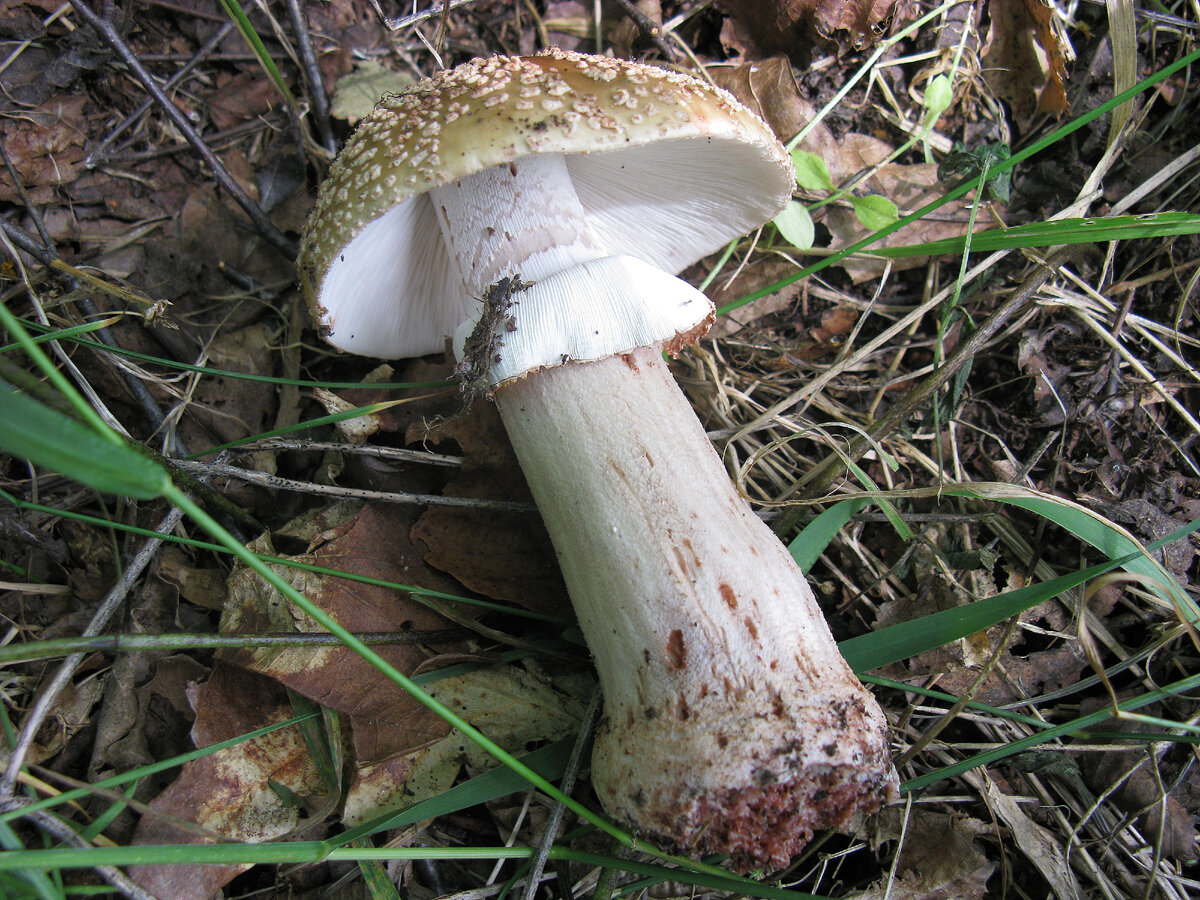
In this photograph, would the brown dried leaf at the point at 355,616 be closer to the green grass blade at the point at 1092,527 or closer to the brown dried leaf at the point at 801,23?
the green grass blade at the point at 1092,527

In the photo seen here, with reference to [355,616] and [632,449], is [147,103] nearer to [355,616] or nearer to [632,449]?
[355,616]

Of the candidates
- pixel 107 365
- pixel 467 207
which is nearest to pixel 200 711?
pixel 107 365

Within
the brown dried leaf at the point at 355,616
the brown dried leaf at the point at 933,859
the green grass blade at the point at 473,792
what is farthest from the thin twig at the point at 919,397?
the brown dried leaf at the point at 355,616

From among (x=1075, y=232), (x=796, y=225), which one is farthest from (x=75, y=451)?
(x=1075, y=232)

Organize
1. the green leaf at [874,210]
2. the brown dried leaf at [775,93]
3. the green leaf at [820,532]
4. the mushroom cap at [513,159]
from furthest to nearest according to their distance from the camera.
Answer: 1. the brown dried leaf at [775,93]
2. the green leaf at [874,210]
3. the green leaf at [820,532]
4. the mushroom cap at [513,159]

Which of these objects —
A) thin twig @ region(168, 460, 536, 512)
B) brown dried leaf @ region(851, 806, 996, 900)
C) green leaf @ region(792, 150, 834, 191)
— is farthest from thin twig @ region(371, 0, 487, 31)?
brown dried leaf @ region(851, 806, 996, 900)

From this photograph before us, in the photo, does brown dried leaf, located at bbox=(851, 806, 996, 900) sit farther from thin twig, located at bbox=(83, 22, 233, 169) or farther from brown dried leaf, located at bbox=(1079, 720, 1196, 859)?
thin twig, located at bbox=(83, 22, 233, 169)

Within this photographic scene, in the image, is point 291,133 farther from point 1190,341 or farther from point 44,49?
point 1190,341
